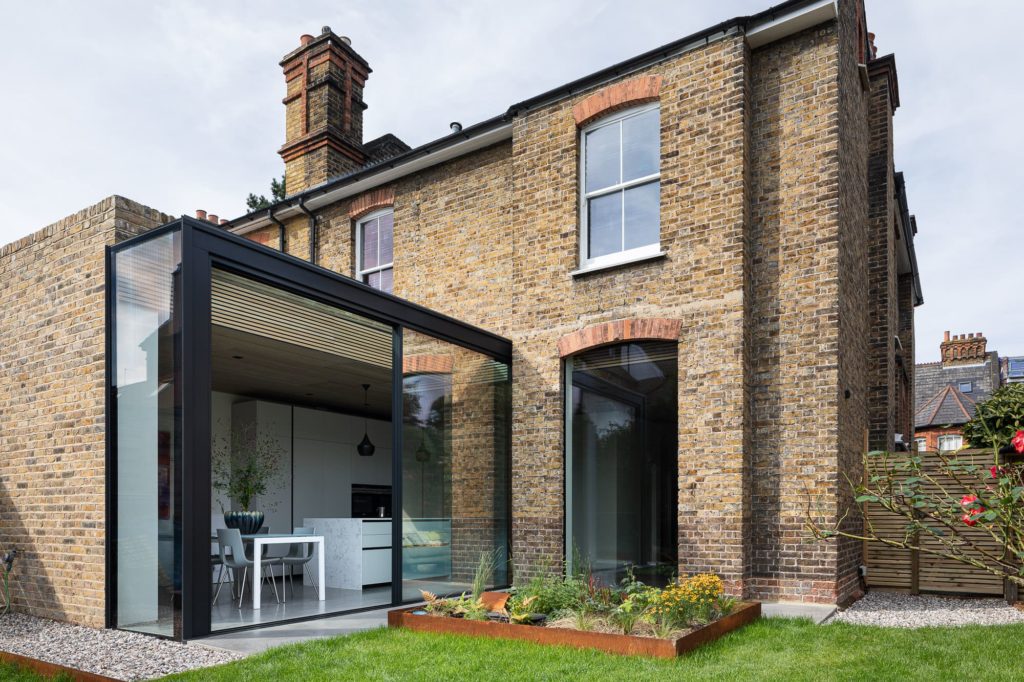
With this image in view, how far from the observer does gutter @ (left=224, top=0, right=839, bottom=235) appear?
25.8 feet

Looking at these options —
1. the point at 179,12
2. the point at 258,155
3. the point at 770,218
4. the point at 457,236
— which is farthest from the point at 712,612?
the point at 258,155

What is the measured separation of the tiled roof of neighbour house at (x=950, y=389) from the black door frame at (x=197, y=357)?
1200 inches

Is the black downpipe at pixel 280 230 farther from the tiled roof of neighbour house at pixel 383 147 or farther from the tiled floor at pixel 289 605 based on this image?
the tiled floor at pixel 289 605

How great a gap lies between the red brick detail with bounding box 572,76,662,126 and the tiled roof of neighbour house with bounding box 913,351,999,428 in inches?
1081

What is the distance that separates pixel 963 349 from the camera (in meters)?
33.4

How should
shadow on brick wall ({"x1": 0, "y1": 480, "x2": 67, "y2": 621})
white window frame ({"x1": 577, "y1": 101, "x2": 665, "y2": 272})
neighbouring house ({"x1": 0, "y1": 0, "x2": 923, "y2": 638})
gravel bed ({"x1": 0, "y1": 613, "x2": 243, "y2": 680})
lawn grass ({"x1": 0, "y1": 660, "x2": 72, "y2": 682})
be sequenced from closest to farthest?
→ lawn grass ({"x1": 0, "y1": 660, "x2": 72, "y2": 682})
gravel bed ({"x1": 0, "y1": 613, "x2": 243, "y2": 680})
neighbouring house ({"x1": 0, "y1": 0, "x2": 923, "y2": 638})
shadow on brick wall ({"x1": 0, "y1": 480, "x2": 67, "y2": 621})
white window frame ({"x1": 577, "y1": 101, "x2": 665, "y2": 272})

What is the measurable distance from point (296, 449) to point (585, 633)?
9.26 meters

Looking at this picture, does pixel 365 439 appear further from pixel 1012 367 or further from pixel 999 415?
pixel 1012 367

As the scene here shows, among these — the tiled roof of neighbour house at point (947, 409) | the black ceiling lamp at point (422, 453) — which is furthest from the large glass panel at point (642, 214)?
the tiled roof of neighbour house at point (947, 409)

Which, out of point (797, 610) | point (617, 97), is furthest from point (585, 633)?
point (617, 97)

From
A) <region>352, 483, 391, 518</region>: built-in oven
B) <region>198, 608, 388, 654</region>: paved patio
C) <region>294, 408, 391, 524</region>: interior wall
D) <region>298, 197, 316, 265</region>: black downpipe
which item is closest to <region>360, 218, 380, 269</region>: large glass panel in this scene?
<region>298, 197, 316, 265</region>: black downpipe

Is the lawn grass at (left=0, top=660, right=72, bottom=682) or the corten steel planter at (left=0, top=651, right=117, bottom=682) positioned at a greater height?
the corten steel planter at (left=0, top=651, right=117, bottom=682)

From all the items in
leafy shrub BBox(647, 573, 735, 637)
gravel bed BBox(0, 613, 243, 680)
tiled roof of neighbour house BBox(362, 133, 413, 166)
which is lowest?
gravel bed BBox(0, 613, 243, 680)

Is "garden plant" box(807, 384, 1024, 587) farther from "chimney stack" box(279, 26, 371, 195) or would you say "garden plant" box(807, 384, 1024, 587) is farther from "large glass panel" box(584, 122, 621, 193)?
"chimney stack" box(279, 26, 371, 195)
